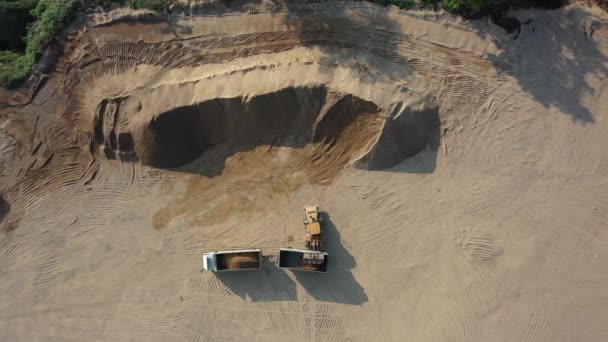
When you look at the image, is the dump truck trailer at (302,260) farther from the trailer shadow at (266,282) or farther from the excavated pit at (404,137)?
the excavated pit at (404,137)

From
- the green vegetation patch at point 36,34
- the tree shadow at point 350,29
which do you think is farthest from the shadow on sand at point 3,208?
the tree shadow at point 350,29

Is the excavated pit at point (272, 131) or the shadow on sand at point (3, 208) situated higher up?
the excavated pit at point (272, 131)

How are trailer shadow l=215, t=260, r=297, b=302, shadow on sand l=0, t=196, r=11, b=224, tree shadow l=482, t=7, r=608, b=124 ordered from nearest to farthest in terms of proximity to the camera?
1. tree shadow l=482, t=7, r=608, b=124
2. trailer shadow l=215, t=260, r=297, b=302
3. shadow on sand l=0, t=196, r=11, b=224

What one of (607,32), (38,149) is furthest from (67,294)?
(607,32)

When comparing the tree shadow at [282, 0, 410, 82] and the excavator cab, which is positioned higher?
the tree shadow at [282, 0, 410, 82]

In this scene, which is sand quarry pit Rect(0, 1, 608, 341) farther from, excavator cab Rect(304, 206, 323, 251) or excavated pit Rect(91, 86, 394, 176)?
excavator cab Rect(304, 206, 323, 251)

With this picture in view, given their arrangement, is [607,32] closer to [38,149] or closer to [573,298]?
[573,298]

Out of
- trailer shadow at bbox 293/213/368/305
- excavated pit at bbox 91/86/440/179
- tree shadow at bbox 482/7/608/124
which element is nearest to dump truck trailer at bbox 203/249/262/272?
A: trailer shadow at bbox 293/213/368/305
